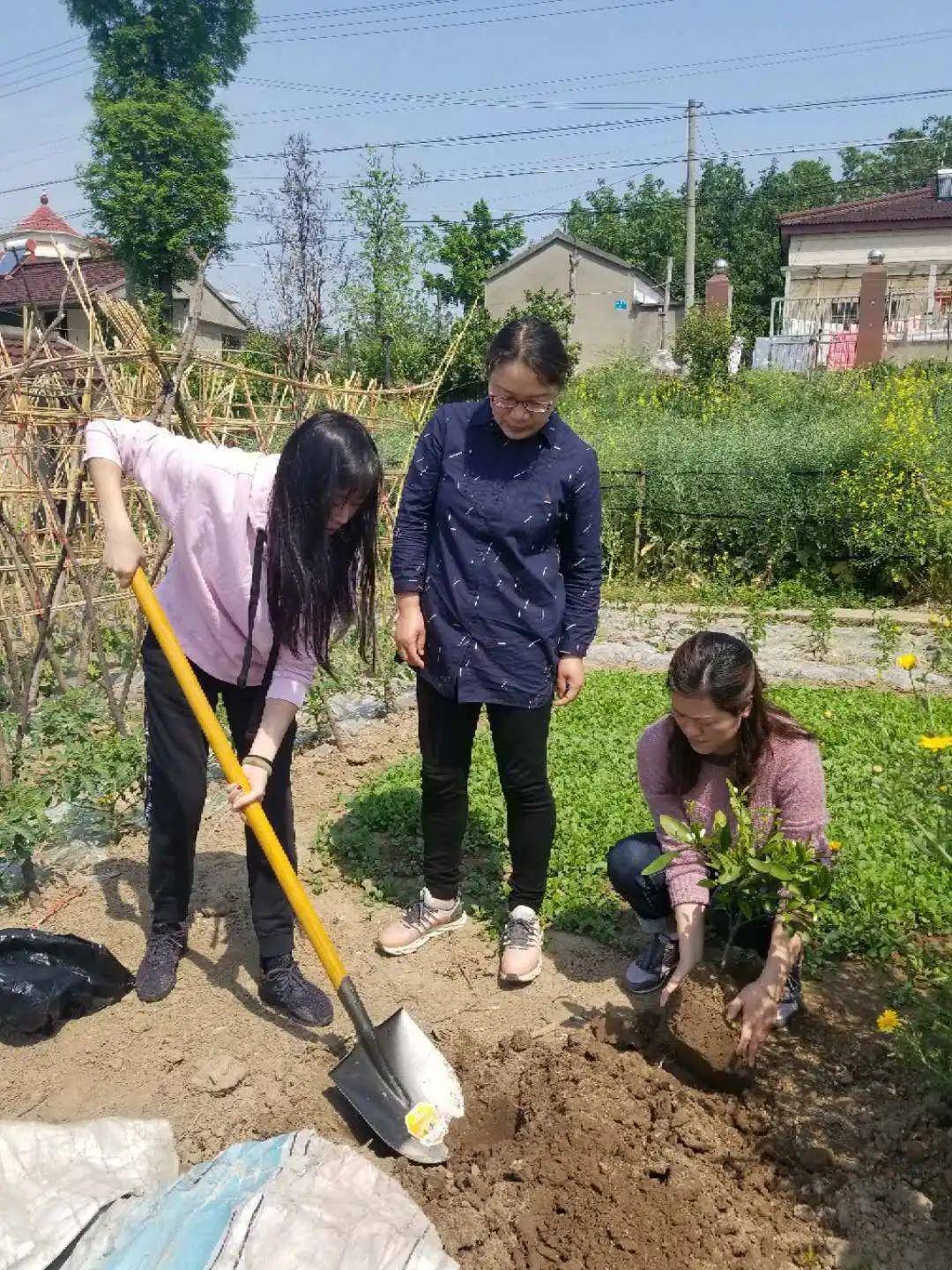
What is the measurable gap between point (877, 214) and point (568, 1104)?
26.6 metres

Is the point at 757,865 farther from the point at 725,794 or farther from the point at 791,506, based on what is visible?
the point at 791,506

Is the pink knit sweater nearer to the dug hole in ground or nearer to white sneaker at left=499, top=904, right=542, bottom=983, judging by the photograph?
the dug hole in ground

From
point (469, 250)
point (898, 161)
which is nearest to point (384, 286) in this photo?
point (469, 250)

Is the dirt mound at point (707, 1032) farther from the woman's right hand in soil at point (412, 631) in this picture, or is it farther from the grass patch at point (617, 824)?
the woman's right hand in soil at point (412, 631)

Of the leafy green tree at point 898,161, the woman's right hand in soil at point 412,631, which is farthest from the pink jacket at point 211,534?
the leafy green tree at point 898,161

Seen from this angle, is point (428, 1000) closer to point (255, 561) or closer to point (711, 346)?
point (255, 561)

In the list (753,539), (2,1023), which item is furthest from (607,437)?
(2,1023)

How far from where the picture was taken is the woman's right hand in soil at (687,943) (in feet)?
7.67

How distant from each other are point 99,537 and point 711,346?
50.2 ft

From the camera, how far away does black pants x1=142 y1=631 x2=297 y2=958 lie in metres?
2.56

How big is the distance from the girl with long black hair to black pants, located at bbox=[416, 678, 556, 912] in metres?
0.42

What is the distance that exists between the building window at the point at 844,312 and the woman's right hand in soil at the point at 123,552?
24596mm

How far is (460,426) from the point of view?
2.78 meters

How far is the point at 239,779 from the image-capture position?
7.44ft
